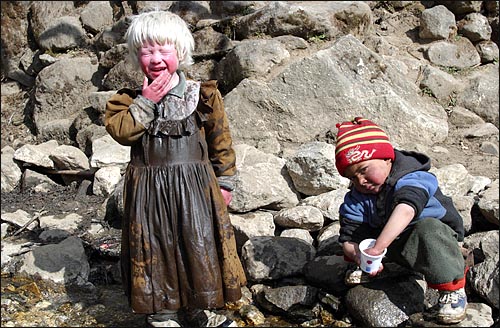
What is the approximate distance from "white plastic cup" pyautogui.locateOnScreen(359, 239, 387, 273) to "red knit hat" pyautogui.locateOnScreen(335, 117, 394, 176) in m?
0.39

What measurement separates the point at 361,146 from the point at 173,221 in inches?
40.1

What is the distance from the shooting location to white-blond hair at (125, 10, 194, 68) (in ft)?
9.60

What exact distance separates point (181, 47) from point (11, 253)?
7.42 feet

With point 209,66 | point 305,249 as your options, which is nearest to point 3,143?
point 209,66

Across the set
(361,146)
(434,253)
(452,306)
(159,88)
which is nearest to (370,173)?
(361,146)

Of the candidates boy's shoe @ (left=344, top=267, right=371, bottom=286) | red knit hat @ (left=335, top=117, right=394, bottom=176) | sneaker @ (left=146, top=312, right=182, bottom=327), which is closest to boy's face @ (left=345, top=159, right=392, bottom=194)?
red knit hat @ (left=335, top=117, right=394, bottom=176)

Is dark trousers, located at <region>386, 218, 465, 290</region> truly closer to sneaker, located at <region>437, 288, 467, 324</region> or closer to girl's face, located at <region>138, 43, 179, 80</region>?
sneaker, located at <region>437, 288, 467, 324</region>

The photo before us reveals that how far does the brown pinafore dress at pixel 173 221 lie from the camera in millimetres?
3010

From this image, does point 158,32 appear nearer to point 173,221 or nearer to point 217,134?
point 217,134

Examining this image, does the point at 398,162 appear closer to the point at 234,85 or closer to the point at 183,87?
the point at 183,87

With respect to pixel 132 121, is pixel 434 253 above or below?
below

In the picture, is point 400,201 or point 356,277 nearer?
point 400,201

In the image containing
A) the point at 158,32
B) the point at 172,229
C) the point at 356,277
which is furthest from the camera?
the point at 356,277

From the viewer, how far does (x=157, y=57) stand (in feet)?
9.68
